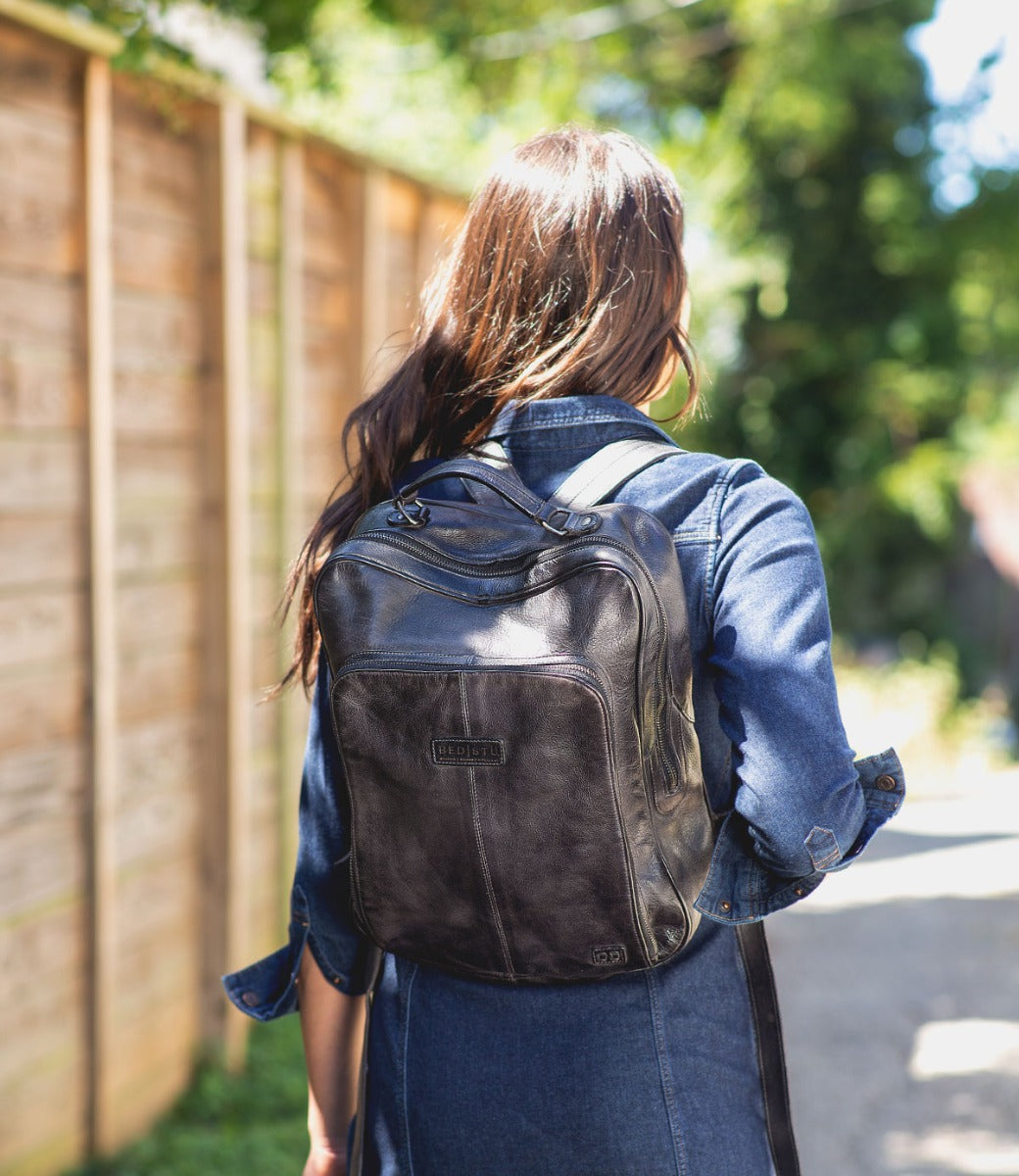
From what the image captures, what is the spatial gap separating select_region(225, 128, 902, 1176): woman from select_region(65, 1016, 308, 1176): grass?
1.90 meters

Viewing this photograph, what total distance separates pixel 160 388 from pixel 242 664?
0.80 meters

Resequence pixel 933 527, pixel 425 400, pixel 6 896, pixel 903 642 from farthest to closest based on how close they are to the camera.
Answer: pixel 903 642, pixel 933 527, pixel 6 896, pixel 425 400

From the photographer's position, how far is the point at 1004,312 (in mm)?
12688

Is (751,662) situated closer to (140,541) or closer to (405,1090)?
(405,1090)

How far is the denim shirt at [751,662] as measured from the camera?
1.19 metres

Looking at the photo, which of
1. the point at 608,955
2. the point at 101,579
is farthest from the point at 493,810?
the point at 101,579

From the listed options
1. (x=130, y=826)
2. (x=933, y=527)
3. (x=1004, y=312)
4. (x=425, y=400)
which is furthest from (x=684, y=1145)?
(x=1004, y=312)

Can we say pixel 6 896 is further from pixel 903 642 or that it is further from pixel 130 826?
pixel 903 642

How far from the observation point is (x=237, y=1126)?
340 cm

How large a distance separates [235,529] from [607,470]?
2.36 m

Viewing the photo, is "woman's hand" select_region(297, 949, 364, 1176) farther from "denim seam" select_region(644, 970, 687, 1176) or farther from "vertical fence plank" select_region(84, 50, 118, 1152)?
"vertical fence plank" select_region(84, 50, 118, 1152)

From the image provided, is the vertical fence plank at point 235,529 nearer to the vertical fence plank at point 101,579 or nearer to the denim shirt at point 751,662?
the vertical fence plank at point 101,579

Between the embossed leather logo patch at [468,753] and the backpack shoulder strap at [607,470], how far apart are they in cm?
26

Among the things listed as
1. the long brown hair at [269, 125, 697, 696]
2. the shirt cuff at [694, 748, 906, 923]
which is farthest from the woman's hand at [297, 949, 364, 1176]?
the shirt cuff at [694, 748, 906, 923]
